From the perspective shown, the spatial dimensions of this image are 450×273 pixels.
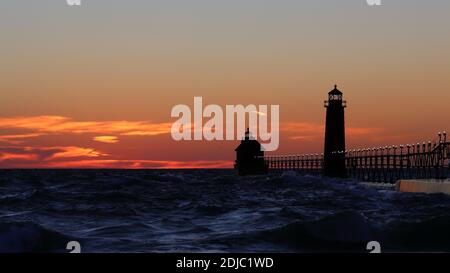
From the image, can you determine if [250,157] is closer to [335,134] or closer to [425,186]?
[335,134]

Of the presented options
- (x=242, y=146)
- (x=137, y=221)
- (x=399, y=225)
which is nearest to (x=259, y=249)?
(x=399, y=225)

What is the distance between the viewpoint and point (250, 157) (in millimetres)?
101562

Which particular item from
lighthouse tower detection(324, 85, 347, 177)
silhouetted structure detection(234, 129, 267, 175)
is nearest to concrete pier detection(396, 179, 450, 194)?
lighthouse tower detection(324, 85, 347, 177)

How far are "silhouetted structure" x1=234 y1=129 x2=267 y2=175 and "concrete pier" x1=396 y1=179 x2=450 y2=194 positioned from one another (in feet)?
183

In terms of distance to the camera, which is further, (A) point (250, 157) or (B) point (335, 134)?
(A) point (250, 157)

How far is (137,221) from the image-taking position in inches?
844

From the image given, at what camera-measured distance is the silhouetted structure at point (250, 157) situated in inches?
3994


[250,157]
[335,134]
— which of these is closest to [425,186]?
[335,134]

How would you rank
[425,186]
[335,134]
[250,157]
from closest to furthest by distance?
[425,186]
[335,134]
[250,157]

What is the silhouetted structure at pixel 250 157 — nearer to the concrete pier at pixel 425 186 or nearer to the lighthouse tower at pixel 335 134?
the lighthouse tower at pixel 335 134

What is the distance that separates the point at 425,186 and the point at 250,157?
209ft

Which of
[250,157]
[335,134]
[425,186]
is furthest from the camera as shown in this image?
[250,157]
